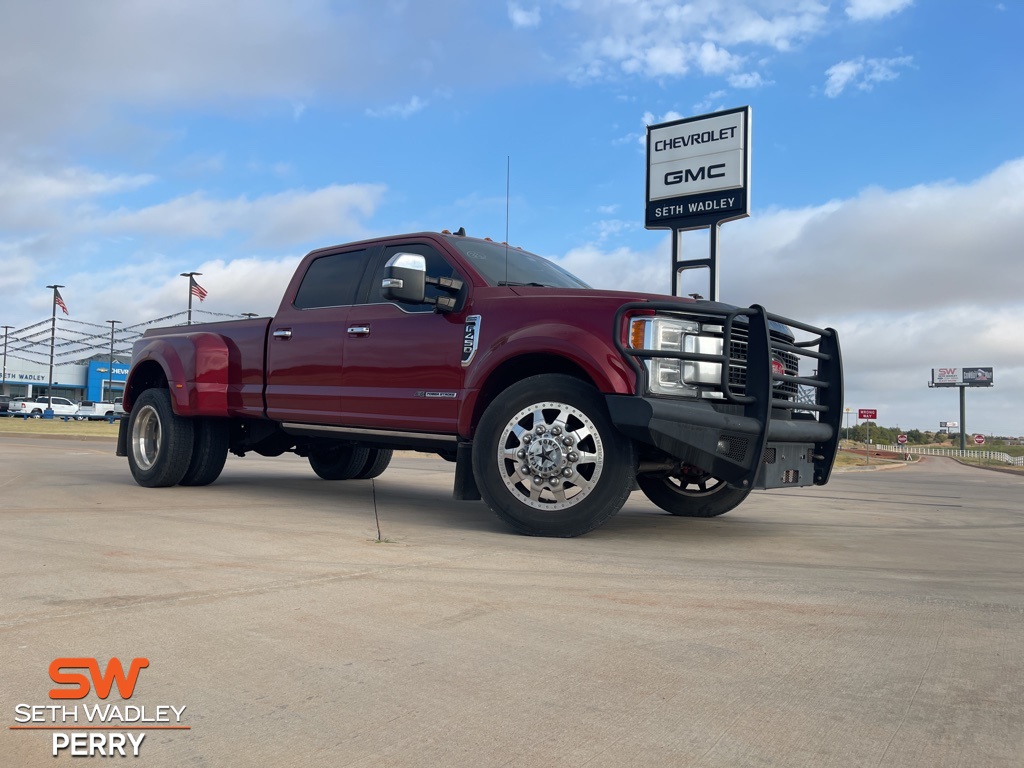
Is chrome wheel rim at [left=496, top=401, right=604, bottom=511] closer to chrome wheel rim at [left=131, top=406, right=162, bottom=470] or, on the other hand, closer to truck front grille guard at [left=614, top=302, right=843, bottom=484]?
truck front grille guard at [left=614, top=302, right=843, bottom=484]

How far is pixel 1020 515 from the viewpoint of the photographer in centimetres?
855

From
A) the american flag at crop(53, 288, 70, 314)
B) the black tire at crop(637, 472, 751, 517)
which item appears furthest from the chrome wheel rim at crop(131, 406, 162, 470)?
the american flag at crop(53, 288, 70, 314)

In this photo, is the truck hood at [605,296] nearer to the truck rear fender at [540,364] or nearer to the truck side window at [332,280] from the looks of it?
the truck rear fender at [540,364]

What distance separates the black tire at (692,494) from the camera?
6918 mm

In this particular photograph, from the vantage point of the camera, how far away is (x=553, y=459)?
17.6ft

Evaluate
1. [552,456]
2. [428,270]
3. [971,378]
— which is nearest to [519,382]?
[552,456]

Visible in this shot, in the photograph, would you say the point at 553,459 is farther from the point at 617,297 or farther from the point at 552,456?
the point at 617,297

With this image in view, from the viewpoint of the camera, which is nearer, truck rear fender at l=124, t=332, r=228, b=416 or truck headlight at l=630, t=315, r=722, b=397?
truck headlight at l=630, t=315, r=722, b=397

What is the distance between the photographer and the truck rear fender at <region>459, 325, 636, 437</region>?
207 inches

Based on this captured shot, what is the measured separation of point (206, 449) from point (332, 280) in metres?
2.22

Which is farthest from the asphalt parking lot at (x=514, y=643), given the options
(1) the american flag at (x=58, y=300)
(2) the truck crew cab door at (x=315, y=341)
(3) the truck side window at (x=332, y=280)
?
(1) the american flag at (x=58, y=300)

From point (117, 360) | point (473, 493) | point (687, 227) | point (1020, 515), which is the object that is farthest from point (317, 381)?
point (117, 360)

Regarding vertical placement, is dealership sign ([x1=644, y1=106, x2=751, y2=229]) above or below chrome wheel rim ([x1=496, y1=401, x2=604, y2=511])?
above

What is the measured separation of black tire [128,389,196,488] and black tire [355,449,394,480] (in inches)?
83.3
